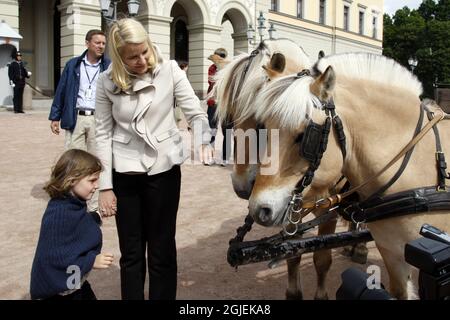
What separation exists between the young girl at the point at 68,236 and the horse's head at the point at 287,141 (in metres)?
0.89

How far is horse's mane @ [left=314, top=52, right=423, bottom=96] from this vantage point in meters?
2.60

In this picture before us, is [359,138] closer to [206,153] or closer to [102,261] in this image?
[206,153]

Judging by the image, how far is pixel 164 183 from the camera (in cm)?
289

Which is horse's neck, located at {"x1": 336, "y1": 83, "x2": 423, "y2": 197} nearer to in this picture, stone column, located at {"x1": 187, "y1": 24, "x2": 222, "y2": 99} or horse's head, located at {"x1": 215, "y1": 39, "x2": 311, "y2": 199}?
Result: horse's head, located at {"x1": 215, "y1": 39, "x2": 311, "y2": 199}

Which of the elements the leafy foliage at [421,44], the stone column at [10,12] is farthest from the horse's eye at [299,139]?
the leafy foliage at [421,44]

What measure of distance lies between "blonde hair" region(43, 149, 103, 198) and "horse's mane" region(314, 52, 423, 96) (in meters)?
1.38

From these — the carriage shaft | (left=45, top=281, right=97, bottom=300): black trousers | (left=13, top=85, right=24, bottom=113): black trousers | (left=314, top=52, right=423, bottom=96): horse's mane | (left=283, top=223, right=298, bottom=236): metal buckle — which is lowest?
(left=45, top=281, right=97, bottom=300): black trousers

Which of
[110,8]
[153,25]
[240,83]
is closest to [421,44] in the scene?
[153,25]

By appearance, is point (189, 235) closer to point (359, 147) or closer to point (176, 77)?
point (176, 77)

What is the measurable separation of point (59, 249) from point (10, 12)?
17914mm

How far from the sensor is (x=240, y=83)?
3135 mm

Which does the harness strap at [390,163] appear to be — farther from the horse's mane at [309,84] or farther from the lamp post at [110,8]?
the lamp post at [110,8]

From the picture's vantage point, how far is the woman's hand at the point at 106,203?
279 centimetres

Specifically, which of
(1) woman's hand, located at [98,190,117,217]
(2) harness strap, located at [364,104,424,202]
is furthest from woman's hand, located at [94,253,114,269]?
(2) harness strap, located at [364,104,424,202]
